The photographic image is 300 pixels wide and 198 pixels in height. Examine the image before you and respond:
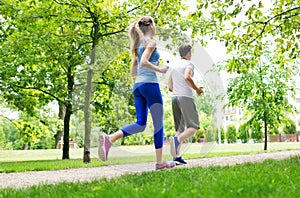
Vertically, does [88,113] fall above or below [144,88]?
below

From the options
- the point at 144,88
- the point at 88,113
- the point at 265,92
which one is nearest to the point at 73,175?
the point at 88,113

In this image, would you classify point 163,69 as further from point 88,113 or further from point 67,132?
point 67,132

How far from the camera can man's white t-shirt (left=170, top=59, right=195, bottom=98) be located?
5.29 meters

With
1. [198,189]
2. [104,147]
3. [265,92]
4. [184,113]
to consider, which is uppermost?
[265,92]

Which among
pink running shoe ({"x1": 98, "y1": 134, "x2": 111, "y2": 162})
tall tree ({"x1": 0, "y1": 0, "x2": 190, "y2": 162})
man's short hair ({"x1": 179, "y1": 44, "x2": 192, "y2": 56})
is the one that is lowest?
pink running shoe ({"x1": 98, "y1": 134, "x2": 111, "y2": 162})

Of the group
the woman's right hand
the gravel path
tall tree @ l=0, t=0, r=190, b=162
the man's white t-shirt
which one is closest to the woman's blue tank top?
the woman's right hand

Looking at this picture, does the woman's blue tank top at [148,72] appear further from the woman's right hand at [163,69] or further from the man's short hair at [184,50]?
the man's short hair at [184,50]

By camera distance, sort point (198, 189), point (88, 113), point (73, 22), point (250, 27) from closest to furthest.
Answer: point (198, 189), point (88, 113), point (250, 27), point (73, 22)

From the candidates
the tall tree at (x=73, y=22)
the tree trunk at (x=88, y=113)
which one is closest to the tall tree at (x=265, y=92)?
the tall tree at (x=73, y=22)

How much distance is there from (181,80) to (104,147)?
1.40m

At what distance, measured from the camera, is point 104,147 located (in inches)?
196

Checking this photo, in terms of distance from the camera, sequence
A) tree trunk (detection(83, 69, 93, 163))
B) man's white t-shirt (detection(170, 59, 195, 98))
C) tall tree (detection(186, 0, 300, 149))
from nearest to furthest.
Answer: man's white t-shirt (detection(170, 59, 195, 98)) < tree trunk (detection(83, 69, 93, 163)) < tall tree (detection(186, 0, 300, 149))

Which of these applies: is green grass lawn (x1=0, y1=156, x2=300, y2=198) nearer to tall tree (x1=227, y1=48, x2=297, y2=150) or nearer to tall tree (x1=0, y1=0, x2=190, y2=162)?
tall tree (x1=0, y1=0, x2=190, y2=162)

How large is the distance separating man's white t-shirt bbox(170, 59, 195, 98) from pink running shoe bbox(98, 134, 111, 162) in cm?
119
